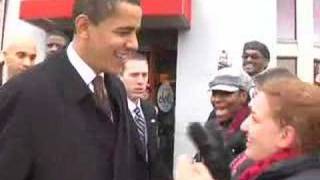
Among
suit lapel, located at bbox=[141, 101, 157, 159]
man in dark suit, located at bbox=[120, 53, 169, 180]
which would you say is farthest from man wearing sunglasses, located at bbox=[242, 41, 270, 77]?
suit lapel, located at bbox=[141, 101, 157, 159]

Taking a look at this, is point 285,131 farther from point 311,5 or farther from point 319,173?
point 311,5

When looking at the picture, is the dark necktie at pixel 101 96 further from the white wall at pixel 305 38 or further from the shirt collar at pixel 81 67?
the white wall at pixel 305 38

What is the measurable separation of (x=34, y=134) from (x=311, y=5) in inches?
429

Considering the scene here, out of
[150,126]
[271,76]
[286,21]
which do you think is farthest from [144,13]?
[271,76]

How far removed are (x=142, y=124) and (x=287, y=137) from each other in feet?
5.74

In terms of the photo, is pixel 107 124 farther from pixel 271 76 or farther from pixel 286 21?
pixel 286 21

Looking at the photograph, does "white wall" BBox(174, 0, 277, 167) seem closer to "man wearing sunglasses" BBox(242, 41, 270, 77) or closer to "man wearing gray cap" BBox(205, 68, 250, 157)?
"man wearing sunglasses" BBox(242, 41, 270, 77)

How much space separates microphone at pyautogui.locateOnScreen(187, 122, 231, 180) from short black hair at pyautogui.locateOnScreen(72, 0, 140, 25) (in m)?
0.76

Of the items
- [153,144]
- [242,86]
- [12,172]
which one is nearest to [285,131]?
[12,172]

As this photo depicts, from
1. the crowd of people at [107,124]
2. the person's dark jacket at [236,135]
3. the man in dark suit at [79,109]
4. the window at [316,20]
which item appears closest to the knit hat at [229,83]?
the person's dark jacket at [236,135]

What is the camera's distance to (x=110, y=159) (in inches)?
103

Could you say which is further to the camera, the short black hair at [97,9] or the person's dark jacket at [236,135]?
the person's dark jacket at [236,135]

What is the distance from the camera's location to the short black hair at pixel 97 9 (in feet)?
8.98

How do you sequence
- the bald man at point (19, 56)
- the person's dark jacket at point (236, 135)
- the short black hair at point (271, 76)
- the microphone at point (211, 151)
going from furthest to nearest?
the bald man at point (19, 56), the person's dark jacket at point (236, 135), the short black hair at point (271, 76), the microphone at point (211, 151)
